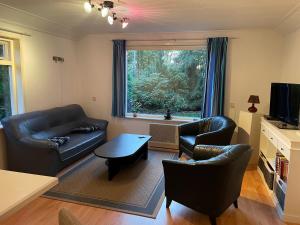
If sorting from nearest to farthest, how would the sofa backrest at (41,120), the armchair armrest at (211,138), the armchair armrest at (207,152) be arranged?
the armchair armrest at (207,152) → the sofa backrest at (41,120) → the armchair armrest at (211,138)

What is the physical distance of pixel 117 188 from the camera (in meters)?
3.21

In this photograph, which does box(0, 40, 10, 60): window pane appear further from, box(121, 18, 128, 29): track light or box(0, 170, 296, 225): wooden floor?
box(0, 170, 296, 225): wooden floor

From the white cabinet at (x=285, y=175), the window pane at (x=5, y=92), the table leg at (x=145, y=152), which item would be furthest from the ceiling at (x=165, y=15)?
the table leg at (x=145, y=152)

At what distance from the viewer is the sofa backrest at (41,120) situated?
3.52 metres

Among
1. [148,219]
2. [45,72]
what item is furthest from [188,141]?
[45,72]

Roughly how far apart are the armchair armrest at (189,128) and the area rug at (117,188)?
77 cm

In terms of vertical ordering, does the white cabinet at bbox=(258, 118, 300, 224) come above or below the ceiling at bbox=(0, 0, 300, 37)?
below

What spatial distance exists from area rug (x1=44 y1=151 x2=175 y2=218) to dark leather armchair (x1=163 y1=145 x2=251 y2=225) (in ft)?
1.58

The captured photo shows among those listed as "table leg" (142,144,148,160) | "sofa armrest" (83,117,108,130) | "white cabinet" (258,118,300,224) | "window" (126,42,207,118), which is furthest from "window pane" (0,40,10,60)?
"white cabinet" (258,118,300,224)

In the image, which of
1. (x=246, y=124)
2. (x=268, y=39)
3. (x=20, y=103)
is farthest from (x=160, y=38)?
(x=20, y=103)

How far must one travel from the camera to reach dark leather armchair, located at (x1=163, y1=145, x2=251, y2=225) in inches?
89.4

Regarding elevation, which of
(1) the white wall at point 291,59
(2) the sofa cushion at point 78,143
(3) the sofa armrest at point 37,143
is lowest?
(2) the sofa cushion at point 78,143

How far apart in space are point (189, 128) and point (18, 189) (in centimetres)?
351

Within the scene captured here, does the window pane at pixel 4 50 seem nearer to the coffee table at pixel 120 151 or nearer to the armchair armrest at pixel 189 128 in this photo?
the coffee table at pixel 120 151
